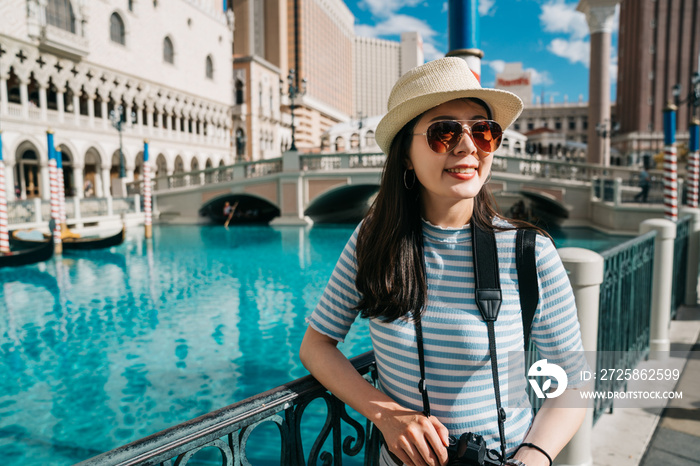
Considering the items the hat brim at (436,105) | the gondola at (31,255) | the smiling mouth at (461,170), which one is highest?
the hat brim at (436,105)

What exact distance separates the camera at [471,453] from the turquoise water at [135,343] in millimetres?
4265

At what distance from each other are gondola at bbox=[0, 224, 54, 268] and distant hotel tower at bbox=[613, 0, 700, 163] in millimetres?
50695

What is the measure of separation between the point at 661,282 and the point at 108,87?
3545 centimetres

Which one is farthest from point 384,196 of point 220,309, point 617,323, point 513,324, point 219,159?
point 219,159

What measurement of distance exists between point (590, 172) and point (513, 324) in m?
24.5

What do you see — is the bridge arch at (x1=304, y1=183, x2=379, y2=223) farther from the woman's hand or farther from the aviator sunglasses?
the woman's hand

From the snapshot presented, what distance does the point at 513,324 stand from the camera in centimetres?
134

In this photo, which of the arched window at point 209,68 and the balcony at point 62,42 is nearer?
the balcony at point 62,42

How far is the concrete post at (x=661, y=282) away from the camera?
4.72 m

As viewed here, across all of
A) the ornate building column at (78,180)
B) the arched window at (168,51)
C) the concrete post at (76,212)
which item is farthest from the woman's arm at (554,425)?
the arched window at (168,51)

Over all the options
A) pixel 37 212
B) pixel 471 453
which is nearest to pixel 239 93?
pixel 37 212

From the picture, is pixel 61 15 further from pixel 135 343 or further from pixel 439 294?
pixel 439 294

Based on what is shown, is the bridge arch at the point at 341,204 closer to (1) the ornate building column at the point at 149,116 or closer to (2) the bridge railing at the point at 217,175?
(2) the bridge railing at the point at 217,175

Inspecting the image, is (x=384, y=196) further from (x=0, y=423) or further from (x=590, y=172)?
(x=590, y=172)
